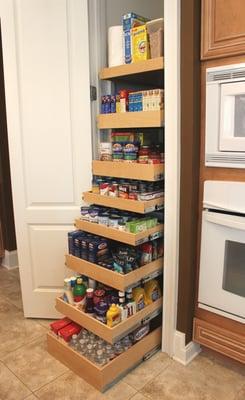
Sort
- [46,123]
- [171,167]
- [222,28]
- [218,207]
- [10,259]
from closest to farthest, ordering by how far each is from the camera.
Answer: [222,28] → [218,207] → [171,167] → [46,123] → [10,259]

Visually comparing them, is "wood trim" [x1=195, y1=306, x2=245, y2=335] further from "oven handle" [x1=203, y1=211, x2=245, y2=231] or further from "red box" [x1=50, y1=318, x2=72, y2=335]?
"red box" [x1=50, y1=318, x2=72, y2=335]

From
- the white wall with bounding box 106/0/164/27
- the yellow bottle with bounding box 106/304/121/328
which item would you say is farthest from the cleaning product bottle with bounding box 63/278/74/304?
the white wall with bounding box 106/0/164/27

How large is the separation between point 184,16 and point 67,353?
5.81ft

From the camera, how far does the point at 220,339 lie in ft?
5.73

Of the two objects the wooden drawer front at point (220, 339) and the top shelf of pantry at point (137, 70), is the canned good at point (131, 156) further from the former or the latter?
the wooden drawer front at point (220, 339)

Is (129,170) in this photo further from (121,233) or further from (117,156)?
(121,233)

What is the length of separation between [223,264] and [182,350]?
1.86 feet

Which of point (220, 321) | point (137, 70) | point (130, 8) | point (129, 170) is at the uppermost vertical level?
point (130, 8)

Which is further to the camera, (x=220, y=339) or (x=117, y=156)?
(x=117, y=156)

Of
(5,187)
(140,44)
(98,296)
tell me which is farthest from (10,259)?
(140,44)

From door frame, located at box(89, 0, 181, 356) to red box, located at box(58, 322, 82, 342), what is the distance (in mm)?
489

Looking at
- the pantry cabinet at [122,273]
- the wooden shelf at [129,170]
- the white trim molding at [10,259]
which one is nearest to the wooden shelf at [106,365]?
the pantry cabinet at [122,273]

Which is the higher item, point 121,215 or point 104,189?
point 104,189

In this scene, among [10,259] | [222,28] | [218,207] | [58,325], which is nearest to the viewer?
[222,28]
